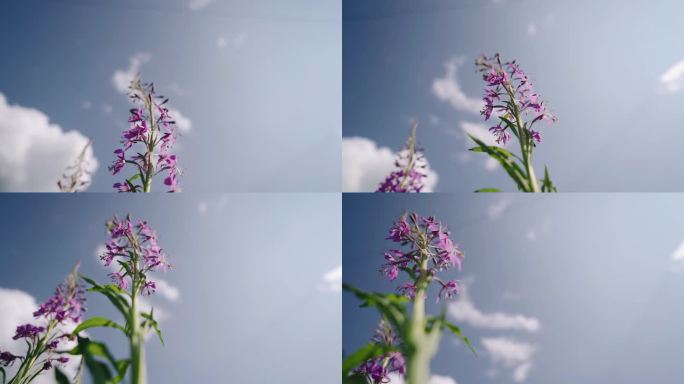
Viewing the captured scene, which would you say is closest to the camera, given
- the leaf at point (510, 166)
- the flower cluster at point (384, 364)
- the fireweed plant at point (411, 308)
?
the fireweed plant at point (411, 308)

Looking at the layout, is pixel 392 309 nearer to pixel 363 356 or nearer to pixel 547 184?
pixel 363 356

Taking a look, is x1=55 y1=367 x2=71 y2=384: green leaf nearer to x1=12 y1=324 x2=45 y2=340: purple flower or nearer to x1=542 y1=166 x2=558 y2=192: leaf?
x1=12 y1=324 x2=45 y2=340: purple flower

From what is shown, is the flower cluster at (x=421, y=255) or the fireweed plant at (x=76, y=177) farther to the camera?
the fireweed plant at (x=76, y=177)

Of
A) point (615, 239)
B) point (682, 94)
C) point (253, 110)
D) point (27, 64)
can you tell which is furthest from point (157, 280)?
point (682, 94)

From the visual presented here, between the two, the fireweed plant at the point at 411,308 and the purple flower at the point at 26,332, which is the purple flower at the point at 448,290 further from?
the purple flower at the point at 26,332

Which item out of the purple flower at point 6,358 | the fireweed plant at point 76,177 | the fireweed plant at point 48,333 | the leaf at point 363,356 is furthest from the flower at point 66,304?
the leaf at point 363,356
